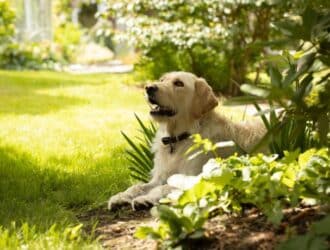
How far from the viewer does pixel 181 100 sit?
3865 mm

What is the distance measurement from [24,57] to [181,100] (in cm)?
1544

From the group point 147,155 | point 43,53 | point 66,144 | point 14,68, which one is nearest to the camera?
point 147,155

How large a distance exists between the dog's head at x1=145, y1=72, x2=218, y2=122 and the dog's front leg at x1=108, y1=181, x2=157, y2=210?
0.43m

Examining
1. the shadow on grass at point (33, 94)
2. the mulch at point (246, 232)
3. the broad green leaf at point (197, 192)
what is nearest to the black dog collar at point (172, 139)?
the mulch at point (246, 232)

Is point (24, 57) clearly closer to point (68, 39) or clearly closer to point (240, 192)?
point (68, 39)

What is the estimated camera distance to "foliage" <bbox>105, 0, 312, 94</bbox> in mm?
10320

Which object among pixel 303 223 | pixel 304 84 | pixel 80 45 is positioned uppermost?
pixel 304 84

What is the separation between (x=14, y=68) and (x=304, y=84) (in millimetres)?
16823

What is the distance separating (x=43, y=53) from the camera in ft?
64.8

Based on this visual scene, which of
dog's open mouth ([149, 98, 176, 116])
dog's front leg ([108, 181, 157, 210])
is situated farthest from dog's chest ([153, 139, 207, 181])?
dog's open mouth ([149, 98, 176, 116])

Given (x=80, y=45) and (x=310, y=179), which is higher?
(x=310, y=179)

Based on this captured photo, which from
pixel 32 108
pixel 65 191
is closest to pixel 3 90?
pixel 32 108

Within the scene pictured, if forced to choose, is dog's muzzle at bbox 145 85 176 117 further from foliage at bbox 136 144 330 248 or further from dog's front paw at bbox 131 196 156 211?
foliage at bbox 136 144 330 248

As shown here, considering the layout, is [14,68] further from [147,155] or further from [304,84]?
[304,84]
